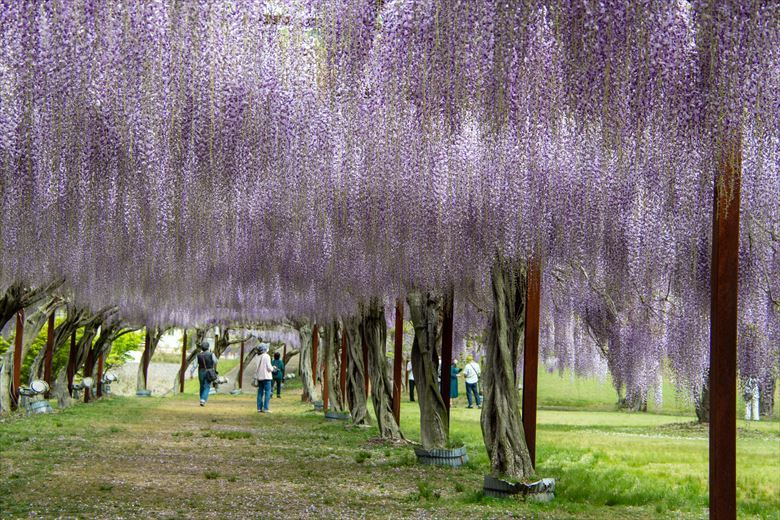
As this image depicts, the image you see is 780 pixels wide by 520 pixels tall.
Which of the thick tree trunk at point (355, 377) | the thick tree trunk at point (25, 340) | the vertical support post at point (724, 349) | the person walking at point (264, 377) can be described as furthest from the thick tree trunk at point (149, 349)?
the vertical support post at point (724, 349)

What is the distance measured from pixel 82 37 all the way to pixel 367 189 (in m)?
3.03

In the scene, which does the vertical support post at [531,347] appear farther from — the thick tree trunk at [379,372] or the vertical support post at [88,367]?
the vertical support post at [88,367]

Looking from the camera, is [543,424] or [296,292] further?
[543,424]

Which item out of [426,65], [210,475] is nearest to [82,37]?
[426,65]

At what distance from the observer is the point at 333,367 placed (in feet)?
61.4

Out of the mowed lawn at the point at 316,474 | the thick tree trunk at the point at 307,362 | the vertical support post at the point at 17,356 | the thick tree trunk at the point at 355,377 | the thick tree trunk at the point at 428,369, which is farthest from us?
the thick tree trunk at the point at 307,362

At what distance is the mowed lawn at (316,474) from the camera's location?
670 centimetres

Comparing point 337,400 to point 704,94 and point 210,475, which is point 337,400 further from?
point 704,94

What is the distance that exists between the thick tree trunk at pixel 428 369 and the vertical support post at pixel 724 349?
5.78 metres

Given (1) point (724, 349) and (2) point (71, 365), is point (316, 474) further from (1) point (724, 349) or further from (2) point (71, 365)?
(2) point (71, 365)

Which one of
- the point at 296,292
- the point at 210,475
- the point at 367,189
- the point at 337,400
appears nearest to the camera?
the point at 367,189

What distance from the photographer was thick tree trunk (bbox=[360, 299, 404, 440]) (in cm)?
1260

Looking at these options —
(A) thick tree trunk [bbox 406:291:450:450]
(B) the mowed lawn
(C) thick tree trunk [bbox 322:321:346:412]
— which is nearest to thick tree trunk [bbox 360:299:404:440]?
(B) the mowed lawn

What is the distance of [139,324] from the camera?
79.5ft
